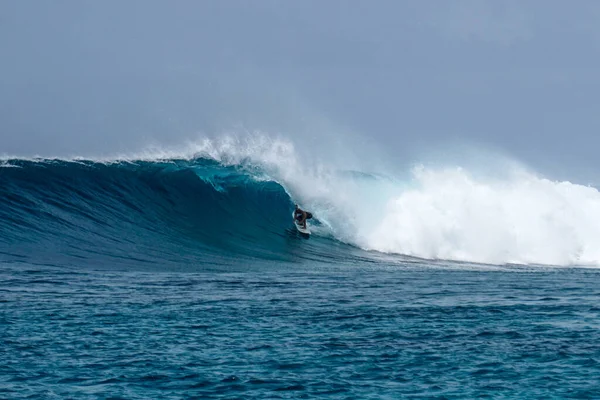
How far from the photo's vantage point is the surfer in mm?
31281

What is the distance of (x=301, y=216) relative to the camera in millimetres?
31500

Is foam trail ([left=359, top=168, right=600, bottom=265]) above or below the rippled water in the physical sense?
above

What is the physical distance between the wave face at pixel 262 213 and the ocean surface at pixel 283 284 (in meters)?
0.10

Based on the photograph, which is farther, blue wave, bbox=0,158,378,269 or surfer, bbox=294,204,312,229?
surfer, bbox=294,204,312,229

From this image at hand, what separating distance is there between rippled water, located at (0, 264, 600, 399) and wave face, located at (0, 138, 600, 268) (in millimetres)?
5224

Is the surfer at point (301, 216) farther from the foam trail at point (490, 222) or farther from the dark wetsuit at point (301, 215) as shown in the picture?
the foam trail at point (490, 222)

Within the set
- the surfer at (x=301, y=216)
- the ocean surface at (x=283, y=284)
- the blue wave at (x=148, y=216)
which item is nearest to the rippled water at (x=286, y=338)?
the ocean surface at (x=283, y=284)

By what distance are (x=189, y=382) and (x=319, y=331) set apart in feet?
12.0

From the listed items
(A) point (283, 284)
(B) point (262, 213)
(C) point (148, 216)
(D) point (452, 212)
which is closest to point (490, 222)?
(D) point (452, 212)

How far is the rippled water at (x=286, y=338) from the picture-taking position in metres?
10.8

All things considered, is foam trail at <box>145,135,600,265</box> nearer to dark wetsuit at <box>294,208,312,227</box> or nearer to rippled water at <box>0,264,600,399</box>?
dark wetsuit at <box>294,208,312,227</box>

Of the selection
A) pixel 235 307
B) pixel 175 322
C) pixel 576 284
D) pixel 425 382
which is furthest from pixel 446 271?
pixel 425 382

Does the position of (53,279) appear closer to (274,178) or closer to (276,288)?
(276,288)

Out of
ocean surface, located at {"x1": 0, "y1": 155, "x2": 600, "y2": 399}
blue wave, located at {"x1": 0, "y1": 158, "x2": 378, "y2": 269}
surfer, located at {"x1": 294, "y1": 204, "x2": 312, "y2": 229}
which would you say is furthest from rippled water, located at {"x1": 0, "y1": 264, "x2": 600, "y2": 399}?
surfer, located at {"x1": 294, "y1": 204, "x2": 312, "y2": 229}
